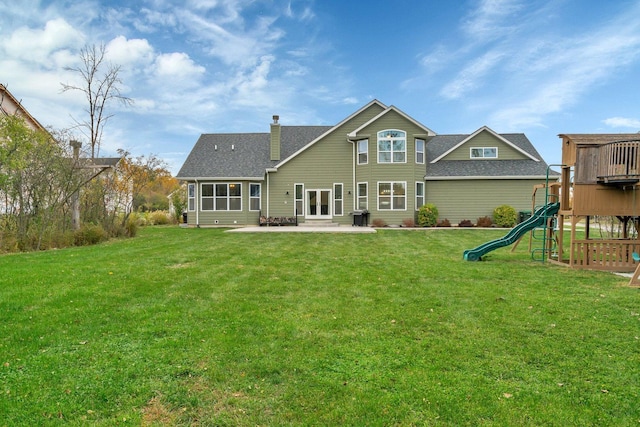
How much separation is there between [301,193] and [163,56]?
1014cm

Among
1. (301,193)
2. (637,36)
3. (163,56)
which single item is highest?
(163,56)

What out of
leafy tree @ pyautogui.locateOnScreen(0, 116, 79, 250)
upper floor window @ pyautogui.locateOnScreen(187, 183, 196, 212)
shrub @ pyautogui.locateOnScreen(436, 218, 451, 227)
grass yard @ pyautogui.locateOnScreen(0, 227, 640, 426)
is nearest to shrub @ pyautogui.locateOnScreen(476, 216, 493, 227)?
shrub @ pyautogui.locateOnScreen(436, 218, 451, 227)

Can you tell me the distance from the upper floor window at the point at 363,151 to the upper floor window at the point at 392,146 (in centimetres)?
72

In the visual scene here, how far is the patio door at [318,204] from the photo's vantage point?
843 inches

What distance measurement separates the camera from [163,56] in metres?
16.6

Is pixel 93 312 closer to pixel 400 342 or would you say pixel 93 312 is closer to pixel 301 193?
pixel 400 342

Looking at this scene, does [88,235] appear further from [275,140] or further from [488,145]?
[488,145]

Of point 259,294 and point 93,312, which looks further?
point 259,294

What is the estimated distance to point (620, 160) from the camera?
777 centimetres

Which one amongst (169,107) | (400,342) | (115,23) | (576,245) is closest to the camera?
(400,342)

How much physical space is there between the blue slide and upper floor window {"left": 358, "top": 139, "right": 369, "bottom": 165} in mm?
11427

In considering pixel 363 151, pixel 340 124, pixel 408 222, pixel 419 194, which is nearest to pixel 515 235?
pixel 408 222

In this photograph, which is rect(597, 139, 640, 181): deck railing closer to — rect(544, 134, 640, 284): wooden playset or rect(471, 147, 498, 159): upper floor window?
rect(544, 134, 640, 284): wooden playset

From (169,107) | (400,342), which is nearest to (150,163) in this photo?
(169,107)
